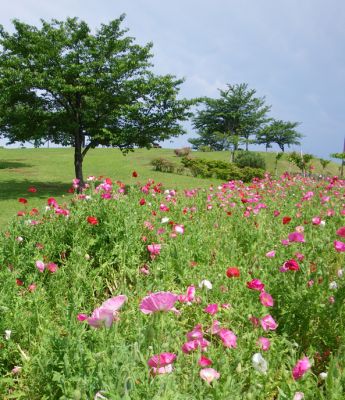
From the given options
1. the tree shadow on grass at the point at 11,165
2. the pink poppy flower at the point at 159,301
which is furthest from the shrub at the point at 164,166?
the pink poppy flower at the point at 159,301

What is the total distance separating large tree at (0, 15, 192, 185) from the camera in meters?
16.3

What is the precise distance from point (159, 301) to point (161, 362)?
12.5 inches

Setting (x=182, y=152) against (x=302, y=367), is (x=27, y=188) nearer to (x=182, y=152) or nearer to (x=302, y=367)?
(x=302, y=367)

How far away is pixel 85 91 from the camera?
55.8 feet

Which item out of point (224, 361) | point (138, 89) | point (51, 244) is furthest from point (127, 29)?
point (224, 361)

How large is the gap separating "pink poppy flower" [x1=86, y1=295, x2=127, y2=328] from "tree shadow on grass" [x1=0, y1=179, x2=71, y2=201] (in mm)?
14124

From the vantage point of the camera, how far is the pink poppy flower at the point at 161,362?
5.50 ft

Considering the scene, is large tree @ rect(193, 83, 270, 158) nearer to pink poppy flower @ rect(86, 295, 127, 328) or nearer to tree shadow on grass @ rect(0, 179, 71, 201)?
tree shadow on grass @ rect(0, 179, 71, 201)

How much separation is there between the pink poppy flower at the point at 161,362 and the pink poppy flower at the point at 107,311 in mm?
282

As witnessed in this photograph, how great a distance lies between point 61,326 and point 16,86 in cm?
1447

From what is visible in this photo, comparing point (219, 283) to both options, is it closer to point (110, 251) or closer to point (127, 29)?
point (110, 251)

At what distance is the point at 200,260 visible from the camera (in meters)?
4.37

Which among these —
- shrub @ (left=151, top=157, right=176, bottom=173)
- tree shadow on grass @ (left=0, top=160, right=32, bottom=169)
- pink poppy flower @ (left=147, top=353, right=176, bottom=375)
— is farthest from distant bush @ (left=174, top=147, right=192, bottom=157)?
pink poppy flower @ (left=147, top=353, right=176, bottom=375)

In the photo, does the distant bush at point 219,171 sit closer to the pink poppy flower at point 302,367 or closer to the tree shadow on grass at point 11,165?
the tree shadow on grass at point 11,165
